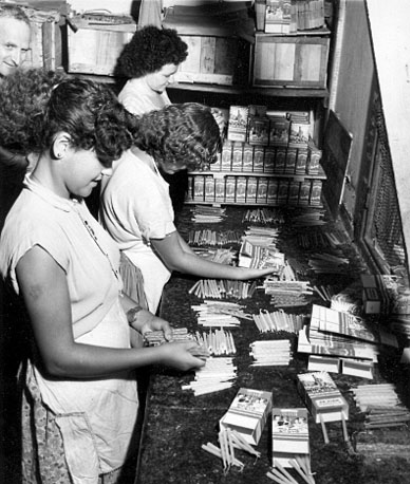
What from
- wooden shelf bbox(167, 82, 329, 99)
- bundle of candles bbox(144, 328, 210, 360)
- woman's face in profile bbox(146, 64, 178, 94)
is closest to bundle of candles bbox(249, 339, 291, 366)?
bundle of candles bbox(144, 328, 210, 360)

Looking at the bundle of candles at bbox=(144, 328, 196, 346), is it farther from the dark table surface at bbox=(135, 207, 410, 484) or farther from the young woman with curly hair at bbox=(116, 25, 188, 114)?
the young woman with curly hair at bbox=(116, 25, 188, 114)

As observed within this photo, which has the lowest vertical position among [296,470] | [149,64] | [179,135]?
[296,470]

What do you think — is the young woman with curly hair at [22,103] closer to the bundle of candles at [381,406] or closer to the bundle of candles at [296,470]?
the bundle of candles at [296,470]

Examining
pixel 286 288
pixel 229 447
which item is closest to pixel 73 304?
pixel 229 447

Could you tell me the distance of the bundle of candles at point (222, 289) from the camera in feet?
11.0

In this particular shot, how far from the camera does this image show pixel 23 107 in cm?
188

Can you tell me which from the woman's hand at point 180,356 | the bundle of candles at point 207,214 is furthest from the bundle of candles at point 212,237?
the woman's hand at point 180,356

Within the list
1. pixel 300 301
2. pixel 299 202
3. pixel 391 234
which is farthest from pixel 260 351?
pixel 299 202

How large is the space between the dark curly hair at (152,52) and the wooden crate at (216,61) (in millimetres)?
827

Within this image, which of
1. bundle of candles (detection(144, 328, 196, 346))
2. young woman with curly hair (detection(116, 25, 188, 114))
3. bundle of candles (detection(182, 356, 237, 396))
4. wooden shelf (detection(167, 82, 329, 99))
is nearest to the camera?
bundle of candles (detection(182, 356, 237, 396))

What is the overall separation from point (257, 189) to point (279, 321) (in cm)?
231

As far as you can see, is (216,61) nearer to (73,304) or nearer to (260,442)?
(73,304)

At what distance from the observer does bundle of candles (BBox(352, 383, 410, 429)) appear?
7.62ft

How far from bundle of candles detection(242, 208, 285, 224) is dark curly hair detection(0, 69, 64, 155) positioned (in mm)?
2965
